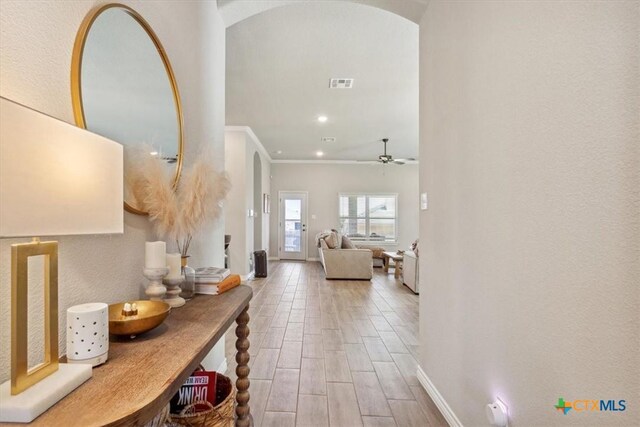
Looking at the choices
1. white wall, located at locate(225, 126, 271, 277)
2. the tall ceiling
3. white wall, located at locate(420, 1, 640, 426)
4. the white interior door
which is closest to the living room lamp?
white wall, located at locate(420, 1, 640, 426)

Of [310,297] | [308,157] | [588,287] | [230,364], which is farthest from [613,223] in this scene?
[308,157]

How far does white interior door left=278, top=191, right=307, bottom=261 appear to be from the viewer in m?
9.09

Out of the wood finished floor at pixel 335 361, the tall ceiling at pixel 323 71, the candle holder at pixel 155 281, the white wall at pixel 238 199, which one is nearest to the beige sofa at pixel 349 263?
the wood finished floor at pixel 335 361

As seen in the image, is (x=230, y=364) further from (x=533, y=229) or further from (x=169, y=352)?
(x=533, y=229)

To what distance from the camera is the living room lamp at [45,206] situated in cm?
52

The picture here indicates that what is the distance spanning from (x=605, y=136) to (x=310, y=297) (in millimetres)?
4325

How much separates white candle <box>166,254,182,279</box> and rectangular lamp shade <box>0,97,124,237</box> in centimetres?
62

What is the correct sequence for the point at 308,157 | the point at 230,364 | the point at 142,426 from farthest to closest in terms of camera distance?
the point at 308,157, the point at 230,364, the point at 142,426

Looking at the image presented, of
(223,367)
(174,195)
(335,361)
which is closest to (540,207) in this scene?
(174,195)

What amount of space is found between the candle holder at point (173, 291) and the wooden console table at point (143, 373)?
0.15ft

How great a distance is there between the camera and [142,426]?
639 millimetres

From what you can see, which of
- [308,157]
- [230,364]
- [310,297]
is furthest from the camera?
[308,157]

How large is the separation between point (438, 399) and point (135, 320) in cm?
190

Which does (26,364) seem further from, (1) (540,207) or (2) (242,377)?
(1) (540,207)
